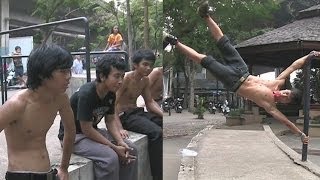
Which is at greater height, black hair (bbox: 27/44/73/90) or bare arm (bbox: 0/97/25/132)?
black hair (bbox: 27/44/73/90)

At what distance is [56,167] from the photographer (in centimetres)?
94

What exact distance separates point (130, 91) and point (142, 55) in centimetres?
10

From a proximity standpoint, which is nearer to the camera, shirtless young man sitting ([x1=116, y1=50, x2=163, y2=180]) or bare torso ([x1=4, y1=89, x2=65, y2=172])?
bare torso ([x1=4, y1=89, x2=65, y2=172])

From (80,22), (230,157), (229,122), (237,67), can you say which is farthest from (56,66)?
(230,157)

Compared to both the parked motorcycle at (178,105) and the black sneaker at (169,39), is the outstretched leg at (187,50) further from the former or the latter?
the parked motorcycle at (178,105)

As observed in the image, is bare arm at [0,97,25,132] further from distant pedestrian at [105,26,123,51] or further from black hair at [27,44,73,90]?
distant pedestrian at [105,26,123,51]

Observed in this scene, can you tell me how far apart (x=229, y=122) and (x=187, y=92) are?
0.72ft

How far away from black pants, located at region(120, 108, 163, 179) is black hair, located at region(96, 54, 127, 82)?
17cm

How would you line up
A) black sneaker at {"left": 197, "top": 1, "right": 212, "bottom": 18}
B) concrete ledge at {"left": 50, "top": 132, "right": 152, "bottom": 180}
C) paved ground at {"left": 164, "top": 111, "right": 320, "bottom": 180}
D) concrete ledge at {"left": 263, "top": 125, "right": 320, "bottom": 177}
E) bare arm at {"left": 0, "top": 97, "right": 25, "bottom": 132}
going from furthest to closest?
1. concrete ledge at {"left": 263, "top": 125, "right": 320, "bottom": 177}
2. paved ground at {"left": 164, "top": 111, "right": 320, "bottom": 180}
3. black sneaker at {"left": 197, "top": 1, "right": 212, "bottom": 18}
4. concrete ledge at {"left": 50, "top": 132, "right": 152, "bottom": 180}
5. bare arm at {"left": 0, "top": 97, "right": 25, "bottom": 132}

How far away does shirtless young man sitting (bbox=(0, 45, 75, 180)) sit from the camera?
74cm

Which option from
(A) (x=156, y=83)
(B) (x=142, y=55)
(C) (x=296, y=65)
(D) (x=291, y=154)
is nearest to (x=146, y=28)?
(B) (x=142, y=55)

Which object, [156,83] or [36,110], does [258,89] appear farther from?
[36,110]

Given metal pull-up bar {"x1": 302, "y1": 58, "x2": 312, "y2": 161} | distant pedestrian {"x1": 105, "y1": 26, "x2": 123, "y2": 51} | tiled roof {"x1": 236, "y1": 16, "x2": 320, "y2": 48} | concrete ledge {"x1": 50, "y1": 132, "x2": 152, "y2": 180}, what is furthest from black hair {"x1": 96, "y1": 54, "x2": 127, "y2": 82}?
metal pull-up bar {"x1": 302, "y1": 58, "x2": 312, "y2": 161}

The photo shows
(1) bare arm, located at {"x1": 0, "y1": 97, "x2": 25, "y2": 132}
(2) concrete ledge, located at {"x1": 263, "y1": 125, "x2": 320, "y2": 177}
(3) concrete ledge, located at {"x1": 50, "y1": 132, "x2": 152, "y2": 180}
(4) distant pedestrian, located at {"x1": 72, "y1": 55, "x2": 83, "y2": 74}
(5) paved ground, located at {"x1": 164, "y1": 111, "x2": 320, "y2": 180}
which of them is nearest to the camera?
(1) bare arm, located at {"x1": 0, "y1": 97, "x2": 25, "y2": 132}
